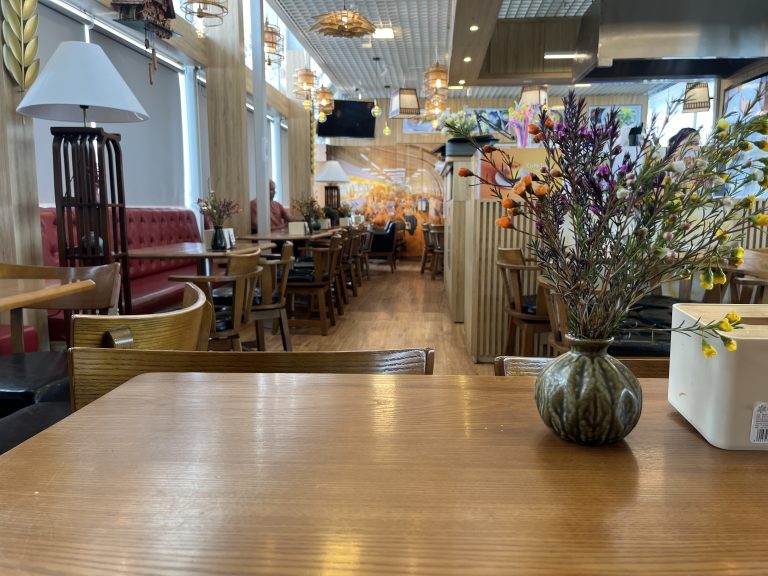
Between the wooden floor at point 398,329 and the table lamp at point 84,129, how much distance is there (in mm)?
1704

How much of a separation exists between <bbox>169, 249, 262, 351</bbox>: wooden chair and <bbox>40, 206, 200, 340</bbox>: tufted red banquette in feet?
3.47

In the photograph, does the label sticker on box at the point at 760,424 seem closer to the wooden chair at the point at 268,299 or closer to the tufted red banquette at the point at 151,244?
the wooden chair at the point at 268,299

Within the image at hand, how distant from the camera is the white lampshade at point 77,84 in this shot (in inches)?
112

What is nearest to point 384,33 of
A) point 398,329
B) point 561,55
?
point 561,55

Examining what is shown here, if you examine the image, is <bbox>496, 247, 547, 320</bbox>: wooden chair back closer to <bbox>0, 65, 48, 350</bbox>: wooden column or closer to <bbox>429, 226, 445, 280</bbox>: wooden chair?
<bbox>0, 65, 48, 350</bbox>: wooden column

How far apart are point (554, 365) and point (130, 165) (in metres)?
6.24

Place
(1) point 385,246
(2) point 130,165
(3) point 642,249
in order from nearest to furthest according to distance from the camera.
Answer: (3) point 642,249 → (2) point 130,165 → (1) point 385,246

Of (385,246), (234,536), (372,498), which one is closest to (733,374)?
(372,498)

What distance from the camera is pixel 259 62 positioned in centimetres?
713

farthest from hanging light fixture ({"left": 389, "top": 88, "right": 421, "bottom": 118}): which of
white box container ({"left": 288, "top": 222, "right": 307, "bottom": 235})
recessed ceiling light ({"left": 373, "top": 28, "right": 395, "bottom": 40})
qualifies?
white box container ({"left": 288, "top": 222, "right": 307, "bottom": 235})

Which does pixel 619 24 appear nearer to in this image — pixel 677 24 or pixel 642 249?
pixel 677 24

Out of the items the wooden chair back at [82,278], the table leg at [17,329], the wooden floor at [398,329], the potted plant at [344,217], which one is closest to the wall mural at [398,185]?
the potted plant at [344,217]

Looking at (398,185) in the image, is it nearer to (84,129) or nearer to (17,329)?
(84,129)

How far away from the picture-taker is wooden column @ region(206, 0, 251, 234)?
7.14 meters
